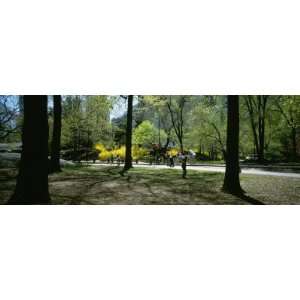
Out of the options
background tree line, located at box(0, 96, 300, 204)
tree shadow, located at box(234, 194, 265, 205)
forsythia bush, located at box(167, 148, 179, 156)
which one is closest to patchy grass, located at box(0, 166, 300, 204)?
tree shadow, located at box(234, 194, 265, 205)

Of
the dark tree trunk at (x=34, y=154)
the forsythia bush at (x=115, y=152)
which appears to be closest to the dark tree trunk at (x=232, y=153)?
the forsythia bush at (x=115, y=152)

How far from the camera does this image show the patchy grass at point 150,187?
5.97m

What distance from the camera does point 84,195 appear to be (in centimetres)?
606

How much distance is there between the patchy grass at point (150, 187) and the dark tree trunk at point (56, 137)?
7.8 inches

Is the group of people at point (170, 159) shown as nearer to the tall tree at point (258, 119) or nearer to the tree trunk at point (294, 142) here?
the tall tree at point (258, 119)

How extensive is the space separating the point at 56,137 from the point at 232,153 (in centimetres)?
348

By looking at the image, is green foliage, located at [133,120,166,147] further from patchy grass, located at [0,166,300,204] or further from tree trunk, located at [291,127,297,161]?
tree trunk, located at [291,127,297,161]

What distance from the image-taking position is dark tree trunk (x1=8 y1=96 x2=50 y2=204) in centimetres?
580

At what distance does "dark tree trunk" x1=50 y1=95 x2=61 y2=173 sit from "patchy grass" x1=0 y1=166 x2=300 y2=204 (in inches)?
7.8

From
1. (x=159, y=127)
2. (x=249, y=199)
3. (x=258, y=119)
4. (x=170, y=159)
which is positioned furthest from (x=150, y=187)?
(x=258, y=119)

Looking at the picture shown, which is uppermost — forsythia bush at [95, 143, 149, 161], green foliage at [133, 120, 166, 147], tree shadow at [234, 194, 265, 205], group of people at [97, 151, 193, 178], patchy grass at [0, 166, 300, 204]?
green foliage at [133, 120, 166, 147]

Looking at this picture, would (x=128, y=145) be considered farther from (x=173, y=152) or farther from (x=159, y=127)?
(x=173, y=152)
